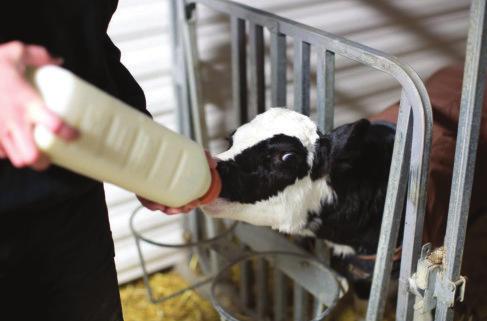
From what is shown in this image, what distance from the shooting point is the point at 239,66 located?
6.52 feet

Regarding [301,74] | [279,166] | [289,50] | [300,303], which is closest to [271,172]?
[279,166]

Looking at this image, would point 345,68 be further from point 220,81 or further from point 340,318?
point 340,318

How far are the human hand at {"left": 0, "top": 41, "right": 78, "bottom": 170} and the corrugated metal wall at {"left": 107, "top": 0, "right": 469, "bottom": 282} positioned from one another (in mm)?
1226

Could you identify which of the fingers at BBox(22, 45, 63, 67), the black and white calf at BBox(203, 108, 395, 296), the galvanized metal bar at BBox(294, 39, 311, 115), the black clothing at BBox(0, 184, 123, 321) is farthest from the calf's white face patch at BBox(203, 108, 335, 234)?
the fingers at BBox(22, 45, 63, 67)

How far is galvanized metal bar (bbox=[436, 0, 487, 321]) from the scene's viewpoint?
1117 mm

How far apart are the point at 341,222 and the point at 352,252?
164 mm

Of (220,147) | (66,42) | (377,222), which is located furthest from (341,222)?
(66,42)

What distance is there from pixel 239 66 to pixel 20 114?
1183 mm

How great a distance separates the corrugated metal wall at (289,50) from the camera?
7.07 ft

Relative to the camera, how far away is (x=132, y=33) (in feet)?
6.91

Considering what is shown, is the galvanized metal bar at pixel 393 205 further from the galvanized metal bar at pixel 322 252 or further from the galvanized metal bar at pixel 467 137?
the galvanized metal bar at pixel 322 252

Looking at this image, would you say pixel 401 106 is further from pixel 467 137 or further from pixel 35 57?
pixel 35 57

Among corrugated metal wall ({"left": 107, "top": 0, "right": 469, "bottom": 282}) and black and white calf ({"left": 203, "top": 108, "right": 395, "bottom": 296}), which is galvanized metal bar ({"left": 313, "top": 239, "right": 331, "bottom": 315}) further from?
corrugated metal wall ({"left": 107, "top": 0, "right": 469, "bottom": 282})

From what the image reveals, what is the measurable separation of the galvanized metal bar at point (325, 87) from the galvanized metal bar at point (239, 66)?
41 cm
